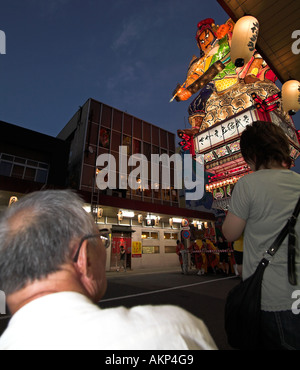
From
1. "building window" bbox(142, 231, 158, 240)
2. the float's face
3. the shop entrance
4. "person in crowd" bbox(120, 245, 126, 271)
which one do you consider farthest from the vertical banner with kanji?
the float's face

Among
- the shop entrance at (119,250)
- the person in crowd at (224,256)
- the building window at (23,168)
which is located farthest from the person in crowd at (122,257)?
the building window at (23,168)

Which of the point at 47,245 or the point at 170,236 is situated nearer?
the point at 47,245

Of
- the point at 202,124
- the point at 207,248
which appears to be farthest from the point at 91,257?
the point at 207,248

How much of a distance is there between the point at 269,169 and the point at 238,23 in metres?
4.92

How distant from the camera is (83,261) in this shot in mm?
754

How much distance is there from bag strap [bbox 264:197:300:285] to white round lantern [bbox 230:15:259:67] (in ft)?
15.9

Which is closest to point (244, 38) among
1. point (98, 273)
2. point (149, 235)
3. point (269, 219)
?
point (269, 219)

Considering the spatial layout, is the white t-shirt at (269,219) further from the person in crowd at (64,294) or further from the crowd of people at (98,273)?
the person in crowd at (64,294)

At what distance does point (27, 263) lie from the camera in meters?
0.69

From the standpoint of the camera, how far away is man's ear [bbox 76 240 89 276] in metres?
0.74

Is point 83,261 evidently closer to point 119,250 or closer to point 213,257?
point 213,257

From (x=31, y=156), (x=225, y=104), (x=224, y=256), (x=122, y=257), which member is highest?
(x=31, y=156)

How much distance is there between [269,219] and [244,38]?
5042 millimetres

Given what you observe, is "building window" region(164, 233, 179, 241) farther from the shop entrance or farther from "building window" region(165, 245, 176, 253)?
the shop entrance
